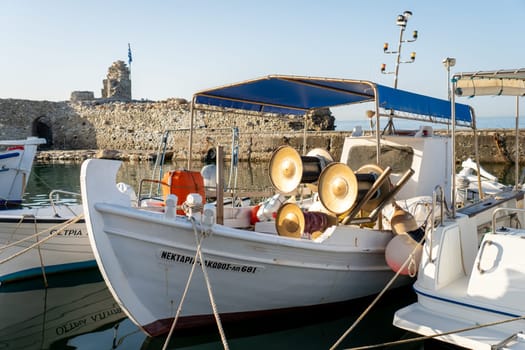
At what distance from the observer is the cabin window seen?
762 cm

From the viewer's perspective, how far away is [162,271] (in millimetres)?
5195

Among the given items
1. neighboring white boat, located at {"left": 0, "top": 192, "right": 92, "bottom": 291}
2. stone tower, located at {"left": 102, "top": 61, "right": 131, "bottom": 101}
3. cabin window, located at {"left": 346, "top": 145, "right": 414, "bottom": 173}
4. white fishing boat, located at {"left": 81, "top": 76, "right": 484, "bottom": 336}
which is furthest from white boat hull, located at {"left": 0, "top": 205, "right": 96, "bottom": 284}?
stone tower, located at {"left": 102, "top": 61, "right": 131, "bottom": 101}

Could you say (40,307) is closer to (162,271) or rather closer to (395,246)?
(162,271)

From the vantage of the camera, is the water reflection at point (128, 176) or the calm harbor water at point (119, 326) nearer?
the calm harbor water at point (119, 326)

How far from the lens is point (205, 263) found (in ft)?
17.2

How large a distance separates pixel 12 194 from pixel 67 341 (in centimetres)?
611

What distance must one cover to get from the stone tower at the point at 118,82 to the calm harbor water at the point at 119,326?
41898 millimetres

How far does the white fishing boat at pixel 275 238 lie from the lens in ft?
16.4

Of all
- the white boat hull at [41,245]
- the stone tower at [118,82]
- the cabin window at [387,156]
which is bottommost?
the white boat hull at [41,245]

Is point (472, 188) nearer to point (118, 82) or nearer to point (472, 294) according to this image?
point (472, 294)

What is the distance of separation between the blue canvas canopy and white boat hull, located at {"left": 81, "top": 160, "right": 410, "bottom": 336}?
1733mm

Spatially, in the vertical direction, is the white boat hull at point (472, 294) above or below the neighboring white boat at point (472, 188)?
below

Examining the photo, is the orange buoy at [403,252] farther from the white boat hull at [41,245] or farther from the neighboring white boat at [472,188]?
the white boat hull at [41,245]

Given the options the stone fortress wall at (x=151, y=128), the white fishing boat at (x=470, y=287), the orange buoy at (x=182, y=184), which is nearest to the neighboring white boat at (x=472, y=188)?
the white fishing boat at (x=470, y=287)
